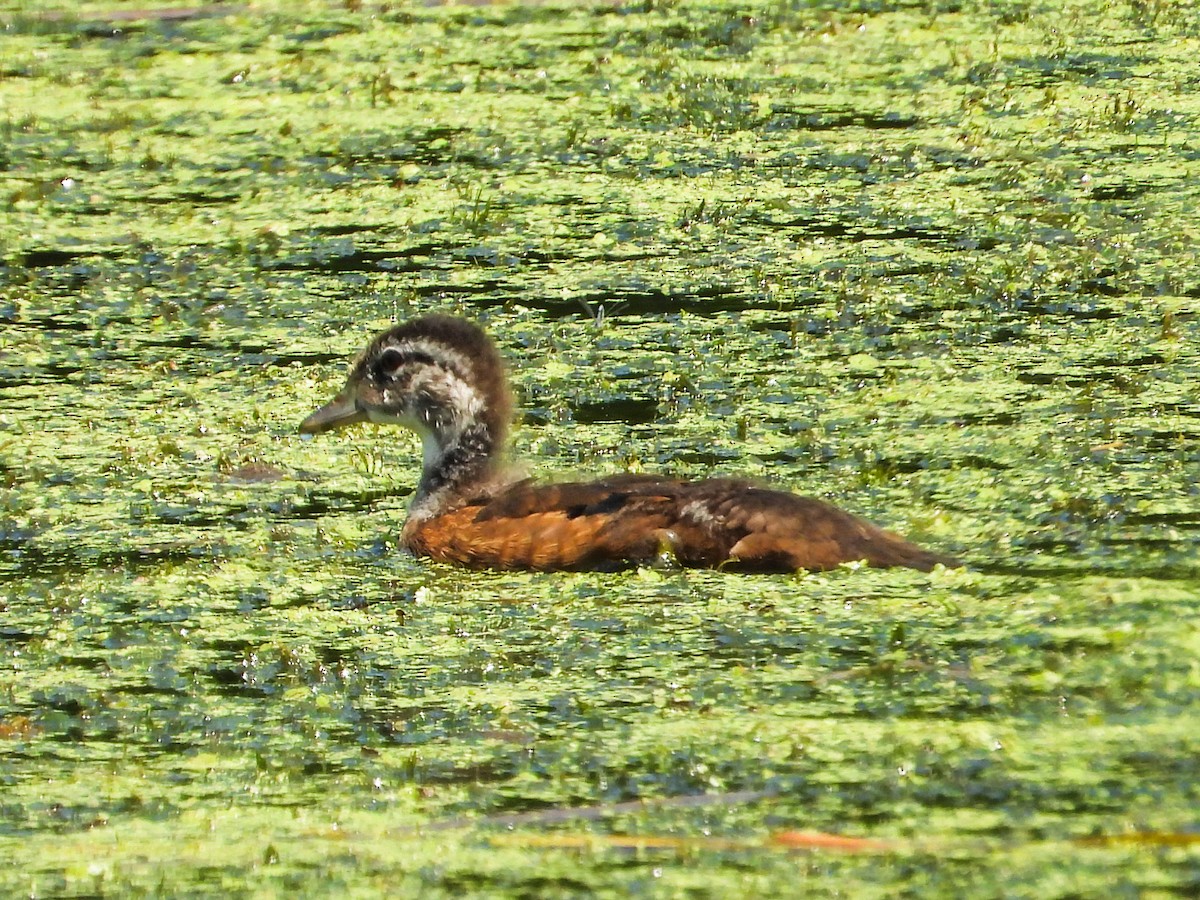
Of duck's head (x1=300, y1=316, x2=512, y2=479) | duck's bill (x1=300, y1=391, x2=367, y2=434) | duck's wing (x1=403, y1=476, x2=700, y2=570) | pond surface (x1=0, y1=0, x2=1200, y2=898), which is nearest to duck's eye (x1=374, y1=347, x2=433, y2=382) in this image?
duck's head (x1=300, y1=316, x2=512, y2=479)

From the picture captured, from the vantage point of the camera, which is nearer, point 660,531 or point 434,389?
point 660,531

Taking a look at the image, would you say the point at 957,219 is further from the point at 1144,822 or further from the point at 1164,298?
the point at 1144,822

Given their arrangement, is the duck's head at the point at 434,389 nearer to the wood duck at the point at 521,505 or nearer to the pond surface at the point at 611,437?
the wood duck at the point at 521,505

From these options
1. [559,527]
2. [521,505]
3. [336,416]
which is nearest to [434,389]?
[336,416]

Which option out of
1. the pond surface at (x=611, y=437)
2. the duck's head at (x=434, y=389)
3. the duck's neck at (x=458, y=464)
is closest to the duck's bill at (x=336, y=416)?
the duck's head at (x=434, y=389)

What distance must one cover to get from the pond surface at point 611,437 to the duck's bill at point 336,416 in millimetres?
155

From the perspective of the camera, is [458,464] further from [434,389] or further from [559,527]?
[559,527]

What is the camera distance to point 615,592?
23.2ft

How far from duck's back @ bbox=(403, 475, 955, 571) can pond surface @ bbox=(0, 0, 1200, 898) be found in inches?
3.8

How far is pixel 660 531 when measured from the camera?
7.18 m

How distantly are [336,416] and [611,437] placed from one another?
1.02 m

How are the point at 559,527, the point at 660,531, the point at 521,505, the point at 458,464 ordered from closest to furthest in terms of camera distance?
1. the point at 660,531
2. the point at 559,527
3. the point at 521,505
4. the point at 458,464

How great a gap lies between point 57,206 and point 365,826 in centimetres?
720

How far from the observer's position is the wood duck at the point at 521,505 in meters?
7.05
